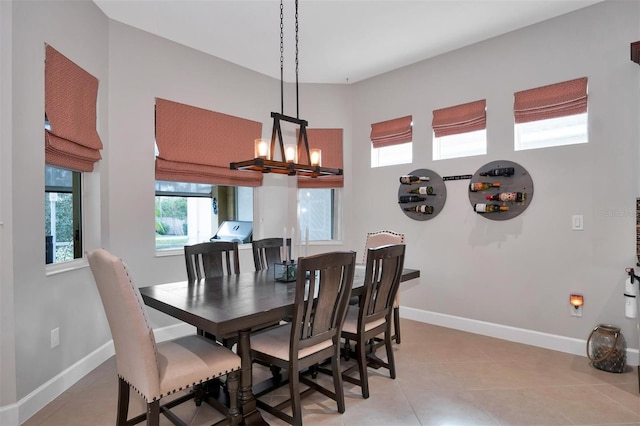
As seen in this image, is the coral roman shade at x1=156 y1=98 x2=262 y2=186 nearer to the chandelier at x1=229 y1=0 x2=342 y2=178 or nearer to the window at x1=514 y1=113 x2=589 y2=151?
the chandelier at x1=229 y1=0 x2=342 y2=178

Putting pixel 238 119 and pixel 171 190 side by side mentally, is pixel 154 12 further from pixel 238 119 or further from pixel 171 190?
pixel 171 190

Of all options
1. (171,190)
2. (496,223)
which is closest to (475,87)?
(496,223)

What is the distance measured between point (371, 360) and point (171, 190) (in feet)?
9.00

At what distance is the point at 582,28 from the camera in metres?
3.21

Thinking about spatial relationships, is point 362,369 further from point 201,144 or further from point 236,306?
point 201,144

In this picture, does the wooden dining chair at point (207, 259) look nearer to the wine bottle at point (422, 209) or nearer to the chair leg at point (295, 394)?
the chair leg at point (295, 394)

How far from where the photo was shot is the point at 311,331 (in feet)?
7.05

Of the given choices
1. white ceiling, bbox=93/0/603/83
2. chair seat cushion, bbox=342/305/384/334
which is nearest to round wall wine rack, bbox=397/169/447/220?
white ceiling, bbox=93/0/603/83

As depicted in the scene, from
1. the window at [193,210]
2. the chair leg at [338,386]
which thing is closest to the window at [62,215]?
the window at [193,210]

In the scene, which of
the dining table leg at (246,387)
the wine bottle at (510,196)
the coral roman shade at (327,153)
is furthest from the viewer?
the coral roman shade at (327,153)

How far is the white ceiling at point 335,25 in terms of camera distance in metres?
3.12

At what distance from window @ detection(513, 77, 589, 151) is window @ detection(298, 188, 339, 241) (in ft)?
7.83

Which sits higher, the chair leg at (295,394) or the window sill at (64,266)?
the window sill at (64,266)

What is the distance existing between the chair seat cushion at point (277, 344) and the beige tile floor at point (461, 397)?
0.45 m
